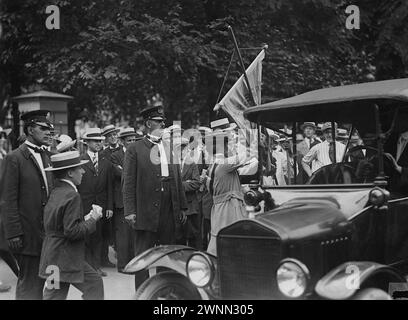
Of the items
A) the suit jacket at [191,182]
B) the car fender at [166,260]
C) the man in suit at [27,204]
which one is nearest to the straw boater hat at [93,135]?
the suit jacket at [191,182]

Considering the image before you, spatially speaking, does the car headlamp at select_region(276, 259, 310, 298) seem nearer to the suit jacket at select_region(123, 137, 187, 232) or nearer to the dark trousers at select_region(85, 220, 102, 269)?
the suit jacket at select_region(123, 137, 187, 232)

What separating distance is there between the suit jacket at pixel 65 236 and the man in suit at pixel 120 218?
3.25 meters

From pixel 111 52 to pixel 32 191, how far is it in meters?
7.57

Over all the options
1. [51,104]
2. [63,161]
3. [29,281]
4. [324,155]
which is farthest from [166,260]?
[51,104]

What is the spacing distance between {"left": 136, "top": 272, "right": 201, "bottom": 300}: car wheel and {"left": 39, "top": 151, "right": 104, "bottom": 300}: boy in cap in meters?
0.57

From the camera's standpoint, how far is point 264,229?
16.3 ft

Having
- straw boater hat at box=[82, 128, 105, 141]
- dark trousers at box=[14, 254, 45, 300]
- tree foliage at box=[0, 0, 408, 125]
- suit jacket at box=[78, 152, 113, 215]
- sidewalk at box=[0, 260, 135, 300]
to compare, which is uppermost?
tree foliage at box=[0, 0, 408, 125]

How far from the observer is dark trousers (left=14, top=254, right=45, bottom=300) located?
5.96 meters

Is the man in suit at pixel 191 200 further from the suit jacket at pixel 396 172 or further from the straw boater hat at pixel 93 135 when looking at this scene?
the suit jacket at pixel 396 172

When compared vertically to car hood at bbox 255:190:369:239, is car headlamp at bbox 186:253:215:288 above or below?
below

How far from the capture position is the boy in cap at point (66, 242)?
548 centimetres

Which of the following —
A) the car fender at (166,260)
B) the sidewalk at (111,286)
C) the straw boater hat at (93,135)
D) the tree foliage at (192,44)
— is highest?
the tree foliage at (192,44)

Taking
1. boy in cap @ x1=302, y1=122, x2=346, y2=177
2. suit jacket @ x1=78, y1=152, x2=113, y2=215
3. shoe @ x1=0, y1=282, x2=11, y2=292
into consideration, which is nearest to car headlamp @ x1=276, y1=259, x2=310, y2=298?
boy in cap @ x1=302, y1=122, x2=346, y2=177
